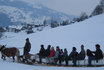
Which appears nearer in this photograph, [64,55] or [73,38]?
[64,55]

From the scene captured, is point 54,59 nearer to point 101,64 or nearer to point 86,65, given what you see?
point 86,65

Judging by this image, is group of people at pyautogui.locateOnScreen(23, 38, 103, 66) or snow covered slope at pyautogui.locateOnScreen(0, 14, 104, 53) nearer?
group of people at pyautogui.locateOnScreen(23, 38, 103, 66)

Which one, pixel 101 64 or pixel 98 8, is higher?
pixel 98 8

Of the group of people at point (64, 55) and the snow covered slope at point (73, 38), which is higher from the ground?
the snow covered slope at point (73, 38)

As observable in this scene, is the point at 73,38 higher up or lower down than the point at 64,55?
higher up

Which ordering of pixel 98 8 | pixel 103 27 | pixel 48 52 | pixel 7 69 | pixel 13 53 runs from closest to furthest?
pixel 7 69, pixel 13 53, pixel 48 52, pixel 103 27, pixel 98 8

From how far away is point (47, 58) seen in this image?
1381 centimetres

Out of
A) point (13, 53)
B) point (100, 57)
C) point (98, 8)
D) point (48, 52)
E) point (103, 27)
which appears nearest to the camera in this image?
point (100, 57)

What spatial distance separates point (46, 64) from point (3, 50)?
3.18m

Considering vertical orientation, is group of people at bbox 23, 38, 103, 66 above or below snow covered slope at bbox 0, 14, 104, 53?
below

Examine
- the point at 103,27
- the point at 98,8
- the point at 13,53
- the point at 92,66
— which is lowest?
the point at 92,66

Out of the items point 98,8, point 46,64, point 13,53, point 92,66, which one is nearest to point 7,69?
point 13,53

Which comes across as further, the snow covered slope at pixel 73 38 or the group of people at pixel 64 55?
the snow covered slope at pixel 73 38

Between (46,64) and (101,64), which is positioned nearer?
(101,64)
